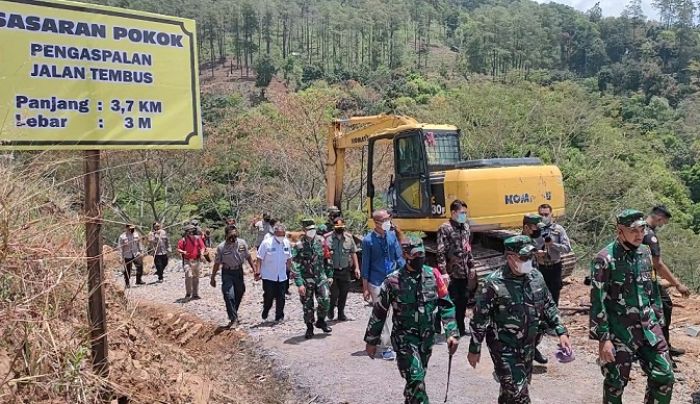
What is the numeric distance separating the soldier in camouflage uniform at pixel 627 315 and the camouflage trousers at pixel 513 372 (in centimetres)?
60

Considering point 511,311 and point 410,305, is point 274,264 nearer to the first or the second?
point 410,305

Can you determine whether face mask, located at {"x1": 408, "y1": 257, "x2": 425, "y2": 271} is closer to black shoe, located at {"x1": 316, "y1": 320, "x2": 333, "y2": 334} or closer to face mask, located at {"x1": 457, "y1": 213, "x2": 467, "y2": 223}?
face mask, located at {"x1": 457, "y1": 213, "x2": 467, "y2": 223}

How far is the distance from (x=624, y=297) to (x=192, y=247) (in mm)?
8593

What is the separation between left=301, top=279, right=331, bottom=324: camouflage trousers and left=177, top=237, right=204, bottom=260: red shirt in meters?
3.94

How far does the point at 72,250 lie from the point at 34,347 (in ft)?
3.19

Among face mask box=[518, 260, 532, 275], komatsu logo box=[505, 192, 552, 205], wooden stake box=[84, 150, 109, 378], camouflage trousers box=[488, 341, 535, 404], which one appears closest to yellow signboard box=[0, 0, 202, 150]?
wooden stake box=[84, 150, 109, 378]

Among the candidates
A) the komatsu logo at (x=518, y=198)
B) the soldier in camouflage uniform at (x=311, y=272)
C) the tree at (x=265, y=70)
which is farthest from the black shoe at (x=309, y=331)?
the tree at (x=265, y=70)

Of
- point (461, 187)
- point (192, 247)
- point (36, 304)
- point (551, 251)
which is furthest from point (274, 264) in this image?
point (36, 304)

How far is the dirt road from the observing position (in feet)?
19.2

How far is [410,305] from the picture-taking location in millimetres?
4645

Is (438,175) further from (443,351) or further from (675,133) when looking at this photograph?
(675,133)

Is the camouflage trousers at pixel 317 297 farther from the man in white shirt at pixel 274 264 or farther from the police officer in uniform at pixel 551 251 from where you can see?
the police officer in uniform at pixel 551 251

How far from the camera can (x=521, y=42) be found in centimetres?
9812

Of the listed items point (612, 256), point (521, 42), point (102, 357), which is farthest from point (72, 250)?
point (521, 42)
